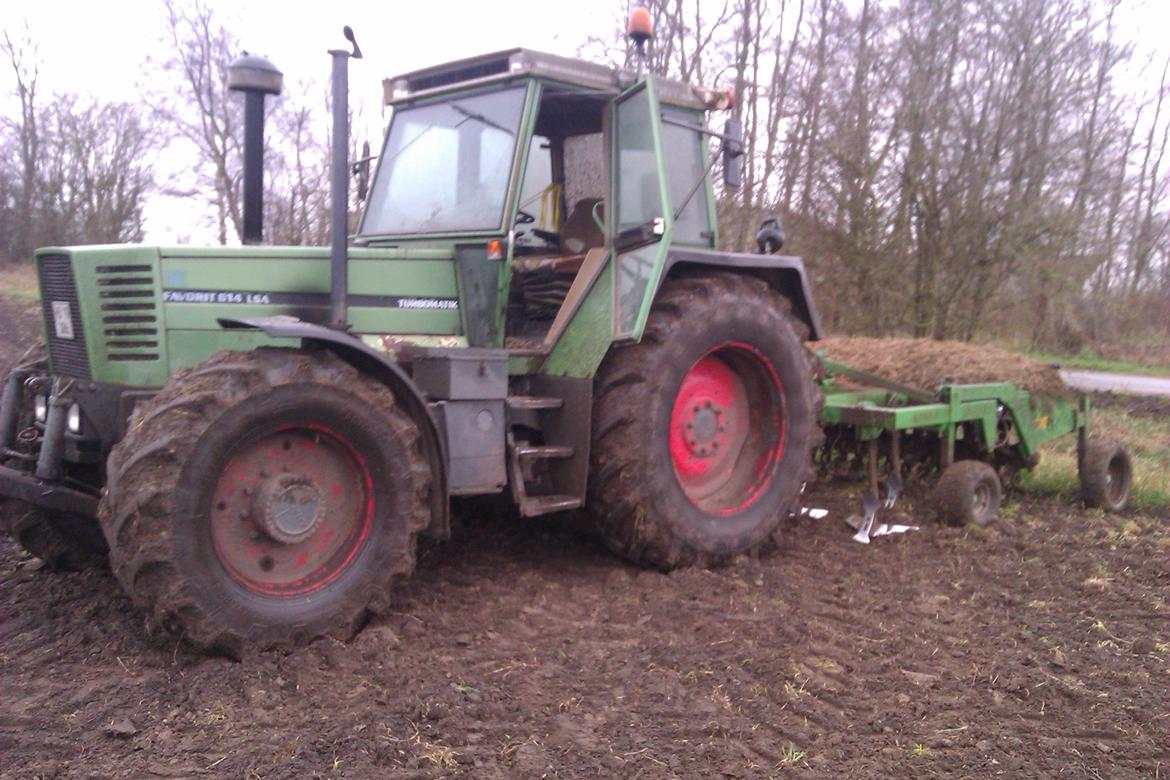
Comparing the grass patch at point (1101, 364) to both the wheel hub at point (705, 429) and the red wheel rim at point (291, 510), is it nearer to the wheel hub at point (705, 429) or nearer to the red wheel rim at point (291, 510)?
the wheel hub at point (705, 429)

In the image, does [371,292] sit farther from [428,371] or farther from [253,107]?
[253,107]

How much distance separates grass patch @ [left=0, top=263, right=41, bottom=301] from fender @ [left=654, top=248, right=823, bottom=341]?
673 inches

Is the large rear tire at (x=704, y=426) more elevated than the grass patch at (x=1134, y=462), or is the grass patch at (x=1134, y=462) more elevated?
the large rear tire at (x=704, y=426)

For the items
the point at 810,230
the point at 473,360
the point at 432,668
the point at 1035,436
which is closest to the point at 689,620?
the point at 432,668

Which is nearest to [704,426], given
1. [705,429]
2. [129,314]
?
[705,429]

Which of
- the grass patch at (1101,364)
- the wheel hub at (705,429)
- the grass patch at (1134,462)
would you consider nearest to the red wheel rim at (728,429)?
the wheel hub at (705,429)

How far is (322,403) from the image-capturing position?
12.0 feet

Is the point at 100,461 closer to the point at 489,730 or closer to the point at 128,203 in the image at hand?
the point at 489,730

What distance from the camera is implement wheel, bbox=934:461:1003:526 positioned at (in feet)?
19.1

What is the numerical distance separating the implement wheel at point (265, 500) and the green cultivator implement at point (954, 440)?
9.80 ft

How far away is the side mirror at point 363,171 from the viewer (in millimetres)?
5281

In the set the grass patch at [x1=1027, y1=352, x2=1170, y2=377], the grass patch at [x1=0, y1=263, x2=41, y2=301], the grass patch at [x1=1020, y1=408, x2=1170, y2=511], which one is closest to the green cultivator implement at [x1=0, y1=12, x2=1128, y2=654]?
the grass patch at [x1=1020, y1=408, x2=1170, y2=511]

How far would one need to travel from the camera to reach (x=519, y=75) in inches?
180

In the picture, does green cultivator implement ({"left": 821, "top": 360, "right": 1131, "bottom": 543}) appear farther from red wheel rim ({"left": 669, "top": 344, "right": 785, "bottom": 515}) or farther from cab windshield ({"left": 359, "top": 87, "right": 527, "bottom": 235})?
cab windshield ({"left": 359, "top": 87, "right": 527, "bottom": 235})
